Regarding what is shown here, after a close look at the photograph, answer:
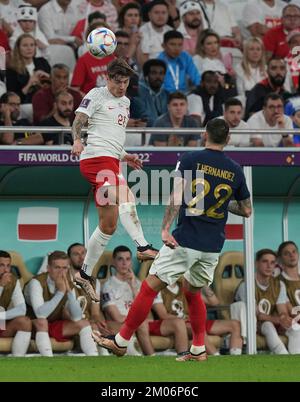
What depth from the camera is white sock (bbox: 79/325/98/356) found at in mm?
14570

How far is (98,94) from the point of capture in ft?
40.9

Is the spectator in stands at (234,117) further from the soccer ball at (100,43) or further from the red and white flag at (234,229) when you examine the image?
the soccer ball at (100,43)

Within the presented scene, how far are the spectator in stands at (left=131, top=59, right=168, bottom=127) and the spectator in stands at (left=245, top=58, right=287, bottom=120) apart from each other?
4.66ft

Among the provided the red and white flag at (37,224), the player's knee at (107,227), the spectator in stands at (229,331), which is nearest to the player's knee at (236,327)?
the spectator in stands at (229,331)

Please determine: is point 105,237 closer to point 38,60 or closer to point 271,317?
point 271,317

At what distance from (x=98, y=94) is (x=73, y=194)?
3.29 metres

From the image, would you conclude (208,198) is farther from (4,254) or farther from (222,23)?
(222,23)

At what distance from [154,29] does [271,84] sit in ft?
6.09

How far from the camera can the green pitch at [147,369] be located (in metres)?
10.2

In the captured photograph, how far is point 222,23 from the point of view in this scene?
18.5 meters

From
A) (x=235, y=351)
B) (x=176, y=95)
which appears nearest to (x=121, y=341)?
(x=235, y=351)

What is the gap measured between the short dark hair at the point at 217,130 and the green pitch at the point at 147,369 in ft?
6.79

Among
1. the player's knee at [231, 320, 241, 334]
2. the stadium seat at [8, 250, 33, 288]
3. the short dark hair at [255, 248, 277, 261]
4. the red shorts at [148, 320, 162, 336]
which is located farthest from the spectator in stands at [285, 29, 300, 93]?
the stadium seat at [8, 250, 33, 288]
